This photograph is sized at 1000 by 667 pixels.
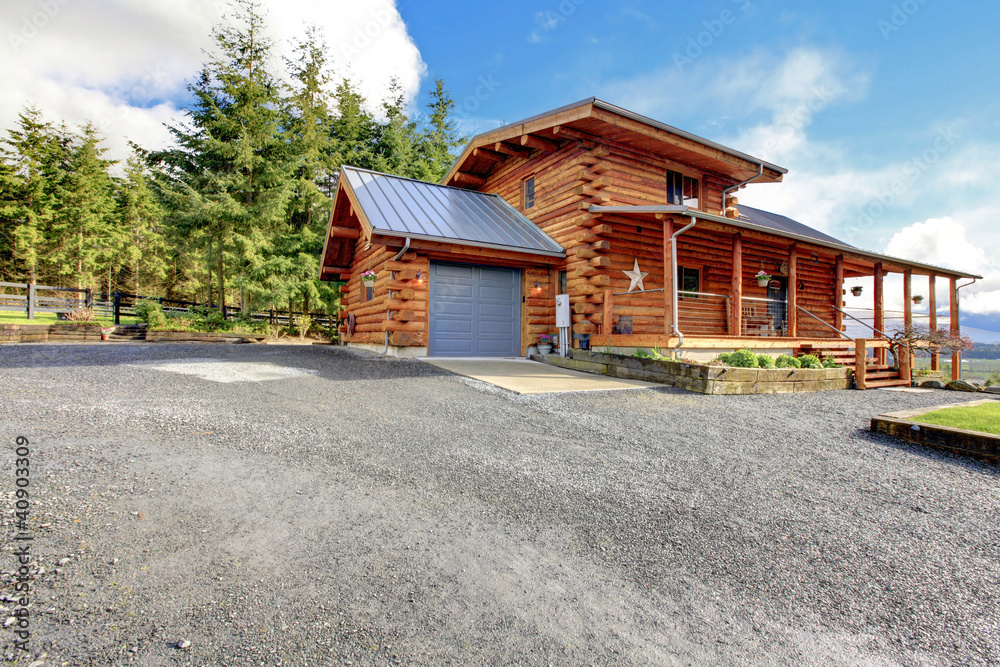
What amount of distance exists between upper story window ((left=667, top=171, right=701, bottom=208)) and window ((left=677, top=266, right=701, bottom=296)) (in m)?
1.86

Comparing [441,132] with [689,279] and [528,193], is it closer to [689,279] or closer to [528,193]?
[528,193]

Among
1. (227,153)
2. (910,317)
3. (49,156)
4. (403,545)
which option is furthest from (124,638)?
(49,156)

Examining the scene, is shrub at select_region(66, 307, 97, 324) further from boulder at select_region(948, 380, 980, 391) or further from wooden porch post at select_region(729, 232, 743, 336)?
boulder at select_region(948, 380, 980, 391)

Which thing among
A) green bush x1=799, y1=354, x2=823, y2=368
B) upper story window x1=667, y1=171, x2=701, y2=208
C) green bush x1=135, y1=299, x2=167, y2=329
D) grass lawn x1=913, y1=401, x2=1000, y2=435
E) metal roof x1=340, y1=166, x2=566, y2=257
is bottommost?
grass lawn x1=913, y1=401, x2=1000, y2=435

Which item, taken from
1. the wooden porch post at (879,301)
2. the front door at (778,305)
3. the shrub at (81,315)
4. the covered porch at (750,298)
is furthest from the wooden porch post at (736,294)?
the shrub at (81,315)

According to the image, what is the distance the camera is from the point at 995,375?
11.7 metres

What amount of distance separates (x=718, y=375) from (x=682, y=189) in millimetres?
7486

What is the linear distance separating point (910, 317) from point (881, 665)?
1478 centimetres

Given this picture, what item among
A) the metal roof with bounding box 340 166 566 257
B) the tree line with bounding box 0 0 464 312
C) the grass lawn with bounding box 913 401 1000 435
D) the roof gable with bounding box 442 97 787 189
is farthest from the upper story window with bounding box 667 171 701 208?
the tree line with bounding box 0 0 464 312

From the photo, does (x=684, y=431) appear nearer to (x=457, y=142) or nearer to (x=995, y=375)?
(x=995, y=375)

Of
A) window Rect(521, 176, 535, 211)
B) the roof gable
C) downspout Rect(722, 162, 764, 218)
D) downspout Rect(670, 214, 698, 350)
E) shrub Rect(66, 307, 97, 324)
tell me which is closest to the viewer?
downspout Rect(670, 214, 698, 350)

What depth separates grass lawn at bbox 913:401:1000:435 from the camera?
4.41 meters

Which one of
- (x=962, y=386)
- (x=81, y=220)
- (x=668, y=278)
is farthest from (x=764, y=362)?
(x=81, y=220)

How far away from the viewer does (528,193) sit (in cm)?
1300
